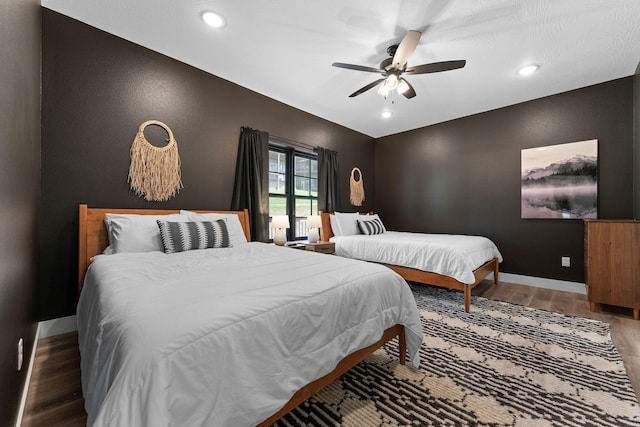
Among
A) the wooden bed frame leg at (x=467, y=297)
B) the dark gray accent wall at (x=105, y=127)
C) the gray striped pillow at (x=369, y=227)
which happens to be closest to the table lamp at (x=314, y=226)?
the gray striped pillow at (x=369, y=227)

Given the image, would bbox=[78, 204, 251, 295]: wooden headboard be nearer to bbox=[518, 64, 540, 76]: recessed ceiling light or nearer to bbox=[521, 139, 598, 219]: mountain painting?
bbox=[518, 64, 540, 76]: recessed ceiling light

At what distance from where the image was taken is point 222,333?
89 cm

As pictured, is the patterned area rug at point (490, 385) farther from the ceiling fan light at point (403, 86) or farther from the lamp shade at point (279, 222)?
the ceiling fan light at point (403, 86)

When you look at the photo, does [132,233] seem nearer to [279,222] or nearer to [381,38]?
[279,222]

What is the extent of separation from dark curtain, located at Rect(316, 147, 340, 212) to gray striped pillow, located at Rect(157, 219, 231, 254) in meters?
2.12

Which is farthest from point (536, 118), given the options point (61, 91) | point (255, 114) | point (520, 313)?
point (61, 91)

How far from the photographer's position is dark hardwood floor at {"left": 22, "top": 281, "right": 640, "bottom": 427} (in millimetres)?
1351

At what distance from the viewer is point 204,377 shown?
821 millimetres

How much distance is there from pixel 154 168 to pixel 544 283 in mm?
5110

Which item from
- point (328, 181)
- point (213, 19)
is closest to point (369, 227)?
point (328, 181)

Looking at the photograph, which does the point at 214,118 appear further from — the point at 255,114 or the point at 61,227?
the point at 61,227

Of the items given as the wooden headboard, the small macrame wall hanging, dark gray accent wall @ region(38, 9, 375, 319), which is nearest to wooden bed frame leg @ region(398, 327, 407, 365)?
dark gray accent wall @ region(38, 9, 375, 319)

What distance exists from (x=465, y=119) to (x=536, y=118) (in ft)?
3.12

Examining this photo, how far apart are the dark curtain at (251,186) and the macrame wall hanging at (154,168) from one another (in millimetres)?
719
